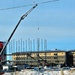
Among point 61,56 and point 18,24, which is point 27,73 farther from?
point 61,56

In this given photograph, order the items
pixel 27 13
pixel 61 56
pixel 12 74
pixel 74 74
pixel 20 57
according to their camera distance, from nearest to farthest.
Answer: pixel 74 74 < pixel 12 74 < pixel 27 13 < pixel 20 57 < pixel 61 56

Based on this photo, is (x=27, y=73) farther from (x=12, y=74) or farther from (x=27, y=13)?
(x=27, y=13)

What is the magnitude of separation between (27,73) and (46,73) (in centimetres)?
388

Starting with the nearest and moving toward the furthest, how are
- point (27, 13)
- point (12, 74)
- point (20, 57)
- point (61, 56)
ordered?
point (12, 74) → point (27, 13) → point (20, 57) → point (61, 56)

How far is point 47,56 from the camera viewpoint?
128000 millimetres

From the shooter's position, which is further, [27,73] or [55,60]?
[55,60]

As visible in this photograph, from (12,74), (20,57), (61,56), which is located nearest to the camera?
(12,74)

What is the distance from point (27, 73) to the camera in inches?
1537

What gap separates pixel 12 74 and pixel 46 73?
5.01m

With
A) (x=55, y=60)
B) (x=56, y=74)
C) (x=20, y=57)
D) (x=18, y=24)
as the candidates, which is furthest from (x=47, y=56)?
(x=56, y=74)

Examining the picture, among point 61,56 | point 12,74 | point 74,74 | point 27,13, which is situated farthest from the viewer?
point 61,56

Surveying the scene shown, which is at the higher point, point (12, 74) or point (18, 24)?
point (18, 24)

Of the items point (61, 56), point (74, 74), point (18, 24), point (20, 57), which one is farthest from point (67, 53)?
point (74, 74)

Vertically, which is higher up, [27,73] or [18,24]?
[18,24]
